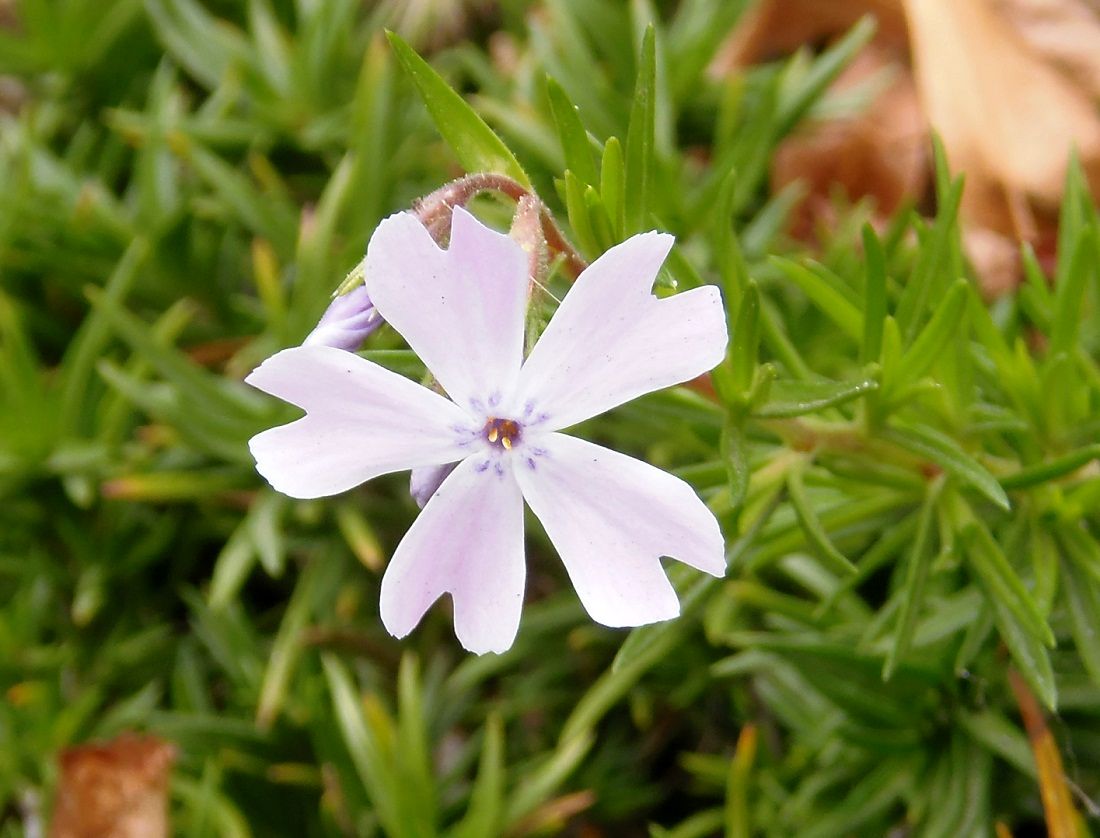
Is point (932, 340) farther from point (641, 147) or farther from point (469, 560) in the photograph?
point (469, 560)

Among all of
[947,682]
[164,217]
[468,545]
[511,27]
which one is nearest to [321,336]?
[468,545]

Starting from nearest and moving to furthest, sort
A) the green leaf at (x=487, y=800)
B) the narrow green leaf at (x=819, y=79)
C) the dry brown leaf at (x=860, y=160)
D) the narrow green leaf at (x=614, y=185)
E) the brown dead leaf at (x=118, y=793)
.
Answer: the narrow green leaf at (x=614, y=185) → the green leaf at (x=487, y=800) → the brown dead leaf at (x=118, y=793) → the narrow green leaf at (x=819, y=79) → the dry brown leaf at (x=860, y=160)

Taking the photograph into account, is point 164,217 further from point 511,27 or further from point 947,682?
point 947,682

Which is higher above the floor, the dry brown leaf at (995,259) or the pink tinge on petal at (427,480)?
the dry brown leaf at (995,259)

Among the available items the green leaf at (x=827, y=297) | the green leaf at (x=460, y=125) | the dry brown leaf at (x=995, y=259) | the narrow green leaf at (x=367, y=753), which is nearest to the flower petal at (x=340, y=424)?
the green leaf at (x=460, y=125)

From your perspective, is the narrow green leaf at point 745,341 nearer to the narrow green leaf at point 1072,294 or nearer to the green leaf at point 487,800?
the narrow green leaf at point 1072,294

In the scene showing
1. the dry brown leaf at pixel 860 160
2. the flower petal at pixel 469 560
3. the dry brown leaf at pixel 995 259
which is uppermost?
the dry brown leaf at pixel 860 160
